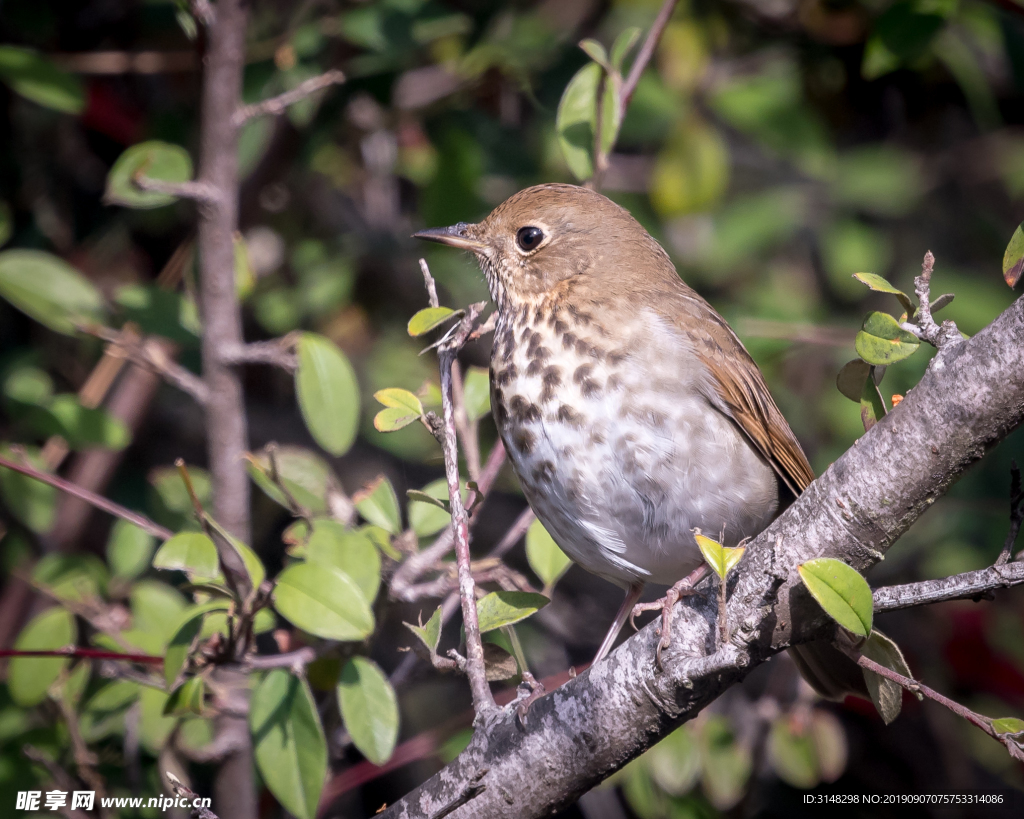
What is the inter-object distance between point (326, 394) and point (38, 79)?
1.19 m

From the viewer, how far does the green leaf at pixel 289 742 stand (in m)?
1.83

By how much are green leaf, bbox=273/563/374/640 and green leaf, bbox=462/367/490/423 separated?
0.53 m

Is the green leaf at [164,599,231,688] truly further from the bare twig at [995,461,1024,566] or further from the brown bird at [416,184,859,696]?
the bare twig at [995,461,1024,566]

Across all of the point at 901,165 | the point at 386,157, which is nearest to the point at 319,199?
the point at 386,157

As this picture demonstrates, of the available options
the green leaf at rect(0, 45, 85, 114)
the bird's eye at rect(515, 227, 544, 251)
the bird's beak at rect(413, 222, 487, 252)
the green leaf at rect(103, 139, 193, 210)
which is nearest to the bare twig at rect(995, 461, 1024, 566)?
the bird's eye at rect(515, 227, 544, 251)

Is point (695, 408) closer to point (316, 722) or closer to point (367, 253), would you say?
Answer: point (316, 722)

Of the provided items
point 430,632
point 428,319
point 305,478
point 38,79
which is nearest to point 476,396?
point 305,478

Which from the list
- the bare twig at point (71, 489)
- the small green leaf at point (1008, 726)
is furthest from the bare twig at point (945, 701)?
the bare twig at point (71, 489)

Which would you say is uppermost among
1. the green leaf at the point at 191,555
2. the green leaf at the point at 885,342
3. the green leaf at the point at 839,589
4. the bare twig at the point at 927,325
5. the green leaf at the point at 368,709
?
the bare twig at the point at 927,325

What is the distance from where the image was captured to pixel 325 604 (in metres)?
1.75

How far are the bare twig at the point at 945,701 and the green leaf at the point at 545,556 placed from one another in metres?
0.73

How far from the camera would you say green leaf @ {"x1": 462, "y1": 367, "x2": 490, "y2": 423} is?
215 cm

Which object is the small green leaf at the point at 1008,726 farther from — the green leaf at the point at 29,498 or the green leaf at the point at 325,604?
the green leaf at the point at 29,498

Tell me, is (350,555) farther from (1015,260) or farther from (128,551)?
(1015,260)
